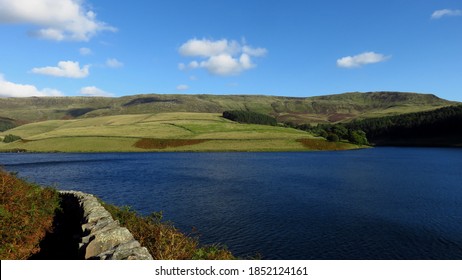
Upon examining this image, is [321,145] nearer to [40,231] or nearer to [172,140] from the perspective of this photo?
[172,140]

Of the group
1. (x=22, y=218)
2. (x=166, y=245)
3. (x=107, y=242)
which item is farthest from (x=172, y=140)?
(x=107, y=242)

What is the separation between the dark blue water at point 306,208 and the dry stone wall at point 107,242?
12.3 meters

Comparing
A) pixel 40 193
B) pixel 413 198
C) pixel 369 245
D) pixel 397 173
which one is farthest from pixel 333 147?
pixel 40 193

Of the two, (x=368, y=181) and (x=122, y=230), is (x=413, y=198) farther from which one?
(x=122, y=230)

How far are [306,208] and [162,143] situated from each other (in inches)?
4752

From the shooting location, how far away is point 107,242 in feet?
48.1

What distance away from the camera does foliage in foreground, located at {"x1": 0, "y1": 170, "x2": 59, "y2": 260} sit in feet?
58.2

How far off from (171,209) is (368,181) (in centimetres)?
3953

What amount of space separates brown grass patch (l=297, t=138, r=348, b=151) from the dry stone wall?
140 metres

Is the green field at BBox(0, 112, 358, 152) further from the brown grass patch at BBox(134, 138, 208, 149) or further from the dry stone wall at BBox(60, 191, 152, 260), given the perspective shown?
the dry stone wall at BBox(60, 191, 152, 260)

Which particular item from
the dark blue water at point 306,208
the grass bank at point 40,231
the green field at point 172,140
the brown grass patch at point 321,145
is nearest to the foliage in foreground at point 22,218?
the grass bank at point 40,231

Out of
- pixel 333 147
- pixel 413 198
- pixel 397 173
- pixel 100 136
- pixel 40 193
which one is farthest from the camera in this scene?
pixel 100 136

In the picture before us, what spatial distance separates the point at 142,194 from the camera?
49062 mm

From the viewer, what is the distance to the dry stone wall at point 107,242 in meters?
13.1
